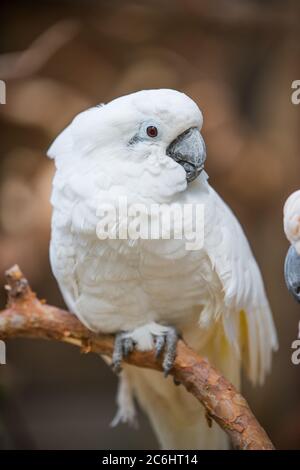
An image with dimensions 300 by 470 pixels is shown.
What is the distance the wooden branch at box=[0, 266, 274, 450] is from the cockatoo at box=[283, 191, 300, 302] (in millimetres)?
286

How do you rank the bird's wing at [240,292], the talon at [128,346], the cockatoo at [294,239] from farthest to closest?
the talon at [128,346], the bird's wing at [240,292], the cockatoo at [294,239]

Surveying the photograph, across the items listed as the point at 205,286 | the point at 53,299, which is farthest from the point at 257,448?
the point at 53,299

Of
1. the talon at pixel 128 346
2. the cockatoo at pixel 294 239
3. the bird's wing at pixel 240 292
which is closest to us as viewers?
the cockatoo at pixel 294 239

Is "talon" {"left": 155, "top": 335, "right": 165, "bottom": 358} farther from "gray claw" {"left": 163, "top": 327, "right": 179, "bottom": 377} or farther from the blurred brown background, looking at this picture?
the blurred brown background

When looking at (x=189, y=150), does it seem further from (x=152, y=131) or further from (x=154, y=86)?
(x=154, y=86)

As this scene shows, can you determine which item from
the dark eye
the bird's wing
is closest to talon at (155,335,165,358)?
the bird's wing

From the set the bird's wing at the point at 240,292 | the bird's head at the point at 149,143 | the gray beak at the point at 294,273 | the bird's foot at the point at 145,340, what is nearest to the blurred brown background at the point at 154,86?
the bird's wing at the point at 240,292

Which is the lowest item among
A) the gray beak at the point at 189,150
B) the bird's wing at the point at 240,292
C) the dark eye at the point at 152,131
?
the bird's wing at the point at 240,292

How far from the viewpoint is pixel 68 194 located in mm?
1530

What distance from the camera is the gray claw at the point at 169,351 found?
1584mm

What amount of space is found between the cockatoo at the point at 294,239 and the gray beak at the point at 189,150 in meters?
0.23

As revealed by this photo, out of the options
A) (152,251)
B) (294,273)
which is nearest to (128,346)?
(152,251)

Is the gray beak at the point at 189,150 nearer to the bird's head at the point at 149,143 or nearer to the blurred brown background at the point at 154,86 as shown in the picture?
the bird's head at the point at 149,143

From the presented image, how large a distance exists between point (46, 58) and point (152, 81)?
50 centimetres
